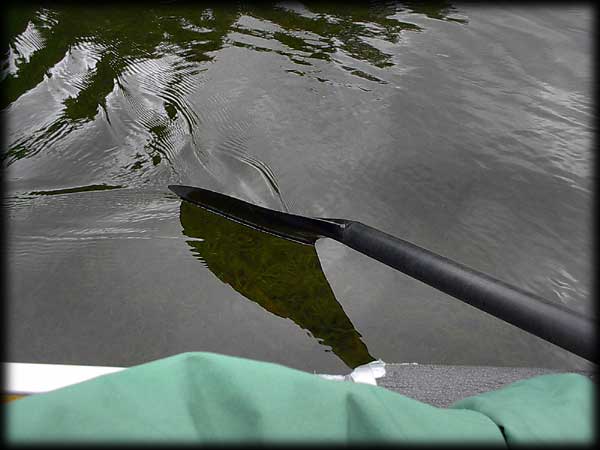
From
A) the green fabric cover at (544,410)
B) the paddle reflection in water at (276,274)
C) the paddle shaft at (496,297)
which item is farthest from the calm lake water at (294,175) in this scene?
the green fabric cover at (544,410)

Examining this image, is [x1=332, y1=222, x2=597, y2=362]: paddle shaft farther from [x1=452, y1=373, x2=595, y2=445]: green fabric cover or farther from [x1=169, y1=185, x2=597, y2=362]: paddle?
[x1=452, y1=373, x2=595, y2=445]: green fabric cover

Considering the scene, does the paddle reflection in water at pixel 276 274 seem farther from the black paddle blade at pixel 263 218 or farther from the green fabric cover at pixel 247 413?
the green fabric cover at pixel 247 413

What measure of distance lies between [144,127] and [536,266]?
1.55 m

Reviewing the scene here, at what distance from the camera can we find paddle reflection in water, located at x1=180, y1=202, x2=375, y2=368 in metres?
1.26

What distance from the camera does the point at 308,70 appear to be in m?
2.34

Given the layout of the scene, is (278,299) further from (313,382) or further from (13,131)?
(13,131)

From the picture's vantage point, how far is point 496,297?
0.90m

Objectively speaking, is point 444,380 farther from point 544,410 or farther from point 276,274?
point 276,274

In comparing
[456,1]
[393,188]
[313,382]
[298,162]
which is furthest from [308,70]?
[313,382]

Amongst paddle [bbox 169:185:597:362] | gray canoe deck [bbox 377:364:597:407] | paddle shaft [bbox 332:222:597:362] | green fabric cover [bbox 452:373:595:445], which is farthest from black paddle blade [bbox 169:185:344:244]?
green fabric cover [bbox 452:373:595:445]

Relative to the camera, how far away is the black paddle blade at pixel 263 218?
1.41m

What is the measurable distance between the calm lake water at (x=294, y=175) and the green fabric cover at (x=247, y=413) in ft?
2.31

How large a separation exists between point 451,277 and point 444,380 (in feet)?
0.66

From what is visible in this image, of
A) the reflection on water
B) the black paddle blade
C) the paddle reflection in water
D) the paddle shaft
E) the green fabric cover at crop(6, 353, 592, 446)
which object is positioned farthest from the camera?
the reflection on water
